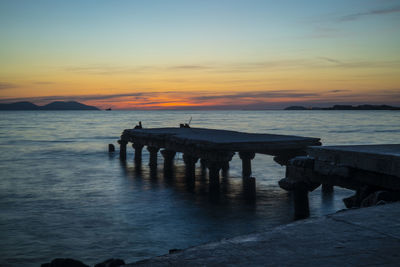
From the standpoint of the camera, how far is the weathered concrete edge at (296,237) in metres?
4.16

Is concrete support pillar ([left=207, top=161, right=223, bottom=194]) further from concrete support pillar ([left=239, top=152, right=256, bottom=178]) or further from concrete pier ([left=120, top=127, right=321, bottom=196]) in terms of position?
concrete support pillar ([left=239, top=152, right=256, bottom=178])

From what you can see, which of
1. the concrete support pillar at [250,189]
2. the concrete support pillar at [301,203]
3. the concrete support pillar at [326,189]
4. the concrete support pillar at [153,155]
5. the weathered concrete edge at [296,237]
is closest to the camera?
the weathered concrete edge at [296,237]

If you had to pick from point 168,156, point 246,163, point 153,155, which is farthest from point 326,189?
point 153,155

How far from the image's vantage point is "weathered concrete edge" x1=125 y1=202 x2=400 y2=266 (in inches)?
164

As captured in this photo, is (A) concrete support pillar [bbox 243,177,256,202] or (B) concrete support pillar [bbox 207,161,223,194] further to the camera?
(B) concrete support pillar [bbox 207,161,223,194]

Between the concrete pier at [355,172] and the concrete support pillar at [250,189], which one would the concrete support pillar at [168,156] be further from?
the concrete pier at [355,172]

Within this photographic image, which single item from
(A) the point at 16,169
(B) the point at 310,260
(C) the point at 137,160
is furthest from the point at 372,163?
(A) the point at 16,169

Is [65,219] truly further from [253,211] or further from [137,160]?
[137,160]

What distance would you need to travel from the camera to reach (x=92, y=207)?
46.1ft

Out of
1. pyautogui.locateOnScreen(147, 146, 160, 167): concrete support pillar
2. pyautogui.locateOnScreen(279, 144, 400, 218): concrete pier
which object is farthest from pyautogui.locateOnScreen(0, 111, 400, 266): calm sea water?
pyautogui.locateOnScreen(279, 144, 400, 218): concrete pier

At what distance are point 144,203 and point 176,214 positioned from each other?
2.11 m

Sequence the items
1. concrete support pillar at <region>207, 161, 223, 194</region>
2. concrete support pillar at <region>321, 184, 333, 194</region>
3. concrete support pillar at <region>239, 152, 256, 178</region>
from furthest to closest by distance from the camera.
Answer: concrete support pillar at <region>239, 152, 256, 178</region>, concrete support pillar at <region>207, 161, 223, 194</region>, concrete support pillar at <region>321, 184, 333, 194</region>

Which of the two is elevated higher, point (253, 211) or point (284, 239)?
point (284, 239)

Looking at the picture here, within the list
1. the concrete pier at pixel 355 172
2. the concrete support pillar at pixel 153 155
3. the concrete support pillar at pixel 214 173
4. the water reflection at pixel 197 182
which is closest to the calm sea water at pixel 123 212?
the water reflection at pixel 197 182
